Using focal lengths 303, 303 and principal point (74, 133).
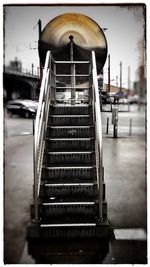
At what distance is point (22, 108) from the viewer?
8.81ft

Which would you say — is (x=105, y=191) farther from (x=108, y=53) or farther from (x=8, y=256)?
(x=108, y=53)

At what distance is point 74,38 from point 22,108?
887mm

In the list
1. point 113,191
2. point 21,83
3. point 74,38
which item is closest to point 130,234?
point 113,191

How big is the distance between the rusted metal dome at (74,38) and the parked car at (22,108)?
0.44 meters

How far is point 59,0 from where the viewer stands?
A: 8.27 feet

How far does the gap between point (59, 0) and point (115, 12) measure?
19.2 inches

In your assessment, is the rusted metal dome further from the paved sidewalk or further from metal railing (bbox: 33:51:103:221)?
the paved sidewalk

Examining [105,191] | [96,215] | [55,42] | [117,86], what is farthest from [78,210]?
[55,42]

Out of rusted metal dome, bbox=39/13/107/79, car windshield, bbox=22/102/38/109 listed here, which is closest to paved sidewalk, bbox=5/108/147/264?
car windshield, bbox=22/102/38/109

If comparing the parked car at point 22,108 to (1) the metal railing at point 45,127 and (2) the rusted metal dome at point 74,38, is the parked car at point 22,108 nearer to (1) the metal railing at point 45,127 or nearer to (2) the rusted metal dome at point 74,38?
(1) the metal railing at point 45,127

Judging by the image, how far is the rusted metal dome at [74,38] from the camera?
2717mm

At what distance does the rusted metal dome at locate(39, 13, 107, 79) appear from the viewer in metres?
2.72

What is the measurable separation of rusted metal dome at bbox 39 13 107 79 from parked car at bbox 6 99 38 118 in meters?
0.44

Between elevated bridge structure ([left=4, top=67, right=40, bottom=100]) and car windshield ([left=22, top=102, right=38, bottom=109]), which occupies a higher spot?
elevated bridge structure ([left=4, top=67, right=40, bottom=100])
